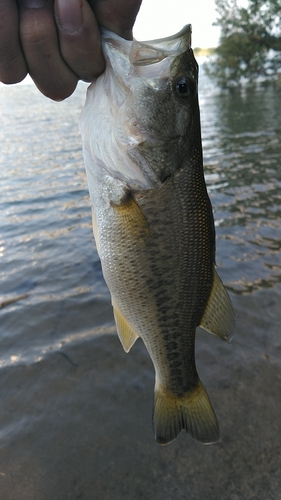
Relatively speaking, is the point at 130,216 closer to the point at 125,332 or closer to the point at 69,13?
the point at 125,332

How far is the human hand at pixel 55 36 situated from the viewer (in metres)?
1.39

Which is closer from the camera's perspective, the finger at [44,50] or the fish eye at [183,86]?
the finger at [44,50]

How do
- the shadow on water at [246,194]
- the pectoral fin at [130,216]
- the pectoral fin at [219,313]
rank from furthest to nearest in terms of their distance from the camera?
the shadow on water at [246,194], the pectoral fin at [219,313], the pectoral fin at [130,216]

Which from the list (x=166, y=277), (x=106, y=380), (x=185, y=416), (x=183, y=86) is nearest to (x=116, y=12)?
(x=183, y=86)

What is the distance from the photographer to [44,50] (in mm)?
1479

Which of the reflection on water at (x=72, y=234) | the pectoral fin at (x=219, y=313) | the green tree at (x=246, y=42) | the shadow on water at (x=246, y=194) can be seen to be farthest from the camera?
the green tree at (x=246, y=42)

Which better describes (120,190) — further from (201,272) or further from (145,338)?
(145,338)

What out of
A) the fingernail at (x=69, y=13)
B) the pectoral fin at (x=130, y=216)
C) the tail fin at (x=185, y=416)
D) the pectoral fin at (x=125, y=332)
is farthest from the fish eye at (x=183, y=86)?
the tail fin at (x=185, y=416)

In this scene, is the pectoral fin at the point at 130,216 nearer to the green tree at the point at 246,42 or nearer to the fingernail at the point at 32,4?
the fingernail at the point at 32,4

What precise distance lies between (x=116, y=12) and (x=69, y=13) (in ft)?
0.68

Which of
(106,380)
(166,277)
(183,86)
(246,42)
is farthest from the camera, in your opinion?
(246,42)

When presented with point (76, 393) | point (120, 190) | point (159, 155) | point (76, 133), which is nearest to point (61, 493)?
point (76, 393)

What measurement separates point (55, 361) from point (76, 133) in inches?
629

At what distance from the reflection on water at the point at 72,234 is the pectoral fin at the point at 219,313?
2775 millimetres
